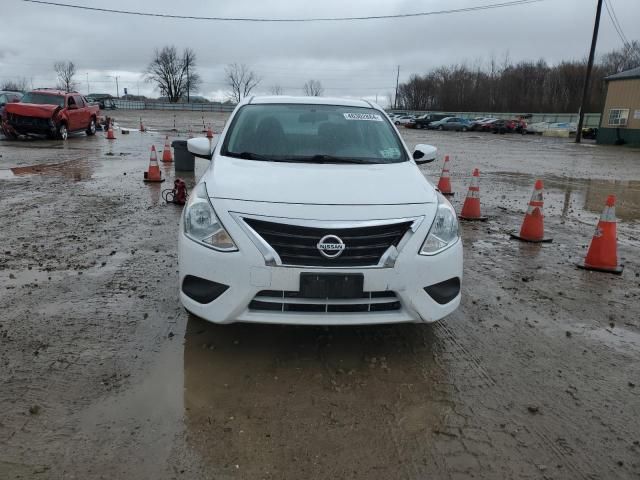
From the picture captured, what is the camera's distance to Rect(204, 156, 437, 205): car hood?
3.33 m

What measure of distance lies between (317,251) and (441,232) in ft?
3.01

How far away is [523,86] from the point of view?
284 feet

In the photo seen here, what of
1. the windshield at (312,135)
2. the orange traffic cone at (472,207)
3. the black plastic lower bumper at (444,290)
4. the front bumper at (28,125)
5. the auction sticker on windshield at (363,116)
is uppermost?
the auction sticker on windshield at (363,116)

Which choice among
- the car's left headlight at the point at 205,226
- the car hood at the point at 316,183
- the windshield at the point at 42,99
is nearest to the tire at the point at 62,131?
the windshield at the point at 42,99

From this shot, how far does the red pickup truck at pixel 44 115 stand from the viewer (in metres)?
18.8

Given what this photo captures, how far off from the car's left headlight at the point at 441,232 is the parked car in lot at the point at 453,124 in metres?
55.2

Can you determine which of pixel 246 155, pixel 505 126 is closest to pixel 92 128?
pixel 246 155

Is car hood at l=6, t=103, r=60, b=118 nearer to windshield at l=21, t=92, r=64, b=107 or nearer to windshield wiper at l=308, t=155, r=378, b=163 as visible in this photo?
windshield at l=21, t=92, r=64, b=107

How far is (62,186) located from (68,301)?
21.4 feet

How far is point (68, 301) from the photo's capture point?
423 cm

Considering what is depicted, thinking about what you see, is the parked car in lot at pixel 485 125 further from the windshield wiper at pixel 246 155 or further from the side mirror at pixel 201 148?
the windshield wiper at pixel 246 155

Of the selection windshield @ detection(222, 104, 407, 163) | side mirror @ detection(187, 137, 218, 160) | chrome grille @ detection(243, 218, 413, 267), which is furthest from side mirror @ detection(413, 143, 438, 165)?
chrome grille @ detection(243, 218, 413, 267)

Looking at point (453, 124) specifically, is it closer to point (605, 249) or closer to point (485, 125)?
point (485, 125)

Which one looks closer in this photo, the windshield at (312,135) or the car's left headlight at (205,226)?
the car's left headlight at (205,226)
